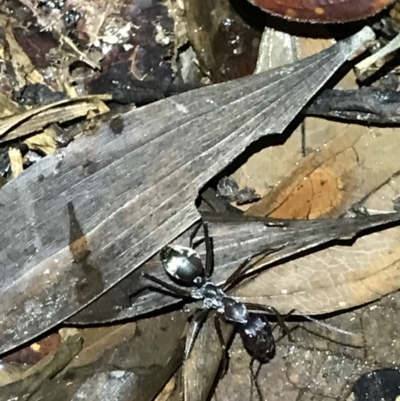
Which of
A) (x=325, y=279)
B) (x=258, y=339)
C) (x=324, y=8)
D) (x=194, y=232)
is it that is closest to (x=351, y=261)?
(x=325, y=279)

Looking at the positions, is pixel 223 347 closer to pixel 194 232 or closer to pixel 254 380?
pixel 254 380

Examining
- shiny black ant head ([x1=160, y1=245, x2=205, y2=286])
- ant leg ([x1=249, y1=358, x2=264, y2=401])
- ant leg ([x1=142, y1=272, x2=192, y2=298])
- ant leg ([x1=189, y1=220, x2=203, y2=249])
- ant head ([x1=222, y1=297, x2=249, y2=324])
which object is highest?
ant leg ([x1=189, y1=220, x2=203, y2=249])

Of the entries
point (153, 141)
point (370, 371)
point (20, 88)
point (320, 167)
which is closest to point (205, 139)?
point (153, 141)

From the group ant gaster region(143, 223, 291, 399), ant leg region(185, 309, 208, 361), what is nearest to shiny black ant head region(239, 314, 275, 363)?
ant gaster region(143, 223, 291, 399)

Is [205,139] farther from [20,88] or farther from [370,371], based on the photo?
[370,371]

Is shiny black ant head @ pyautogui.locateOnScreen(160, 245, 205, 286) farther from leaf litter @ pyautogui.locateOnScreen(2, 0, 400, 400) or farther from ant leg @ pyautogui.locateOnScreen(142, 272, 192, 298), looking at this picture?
leaf litter @ pyautogui.locateOnScreen(2, 0, 400, 400)

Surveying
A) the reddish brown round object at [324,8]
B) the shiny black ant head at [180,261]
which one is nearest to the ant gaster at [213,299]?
the shiny black ant head at [180,261]
